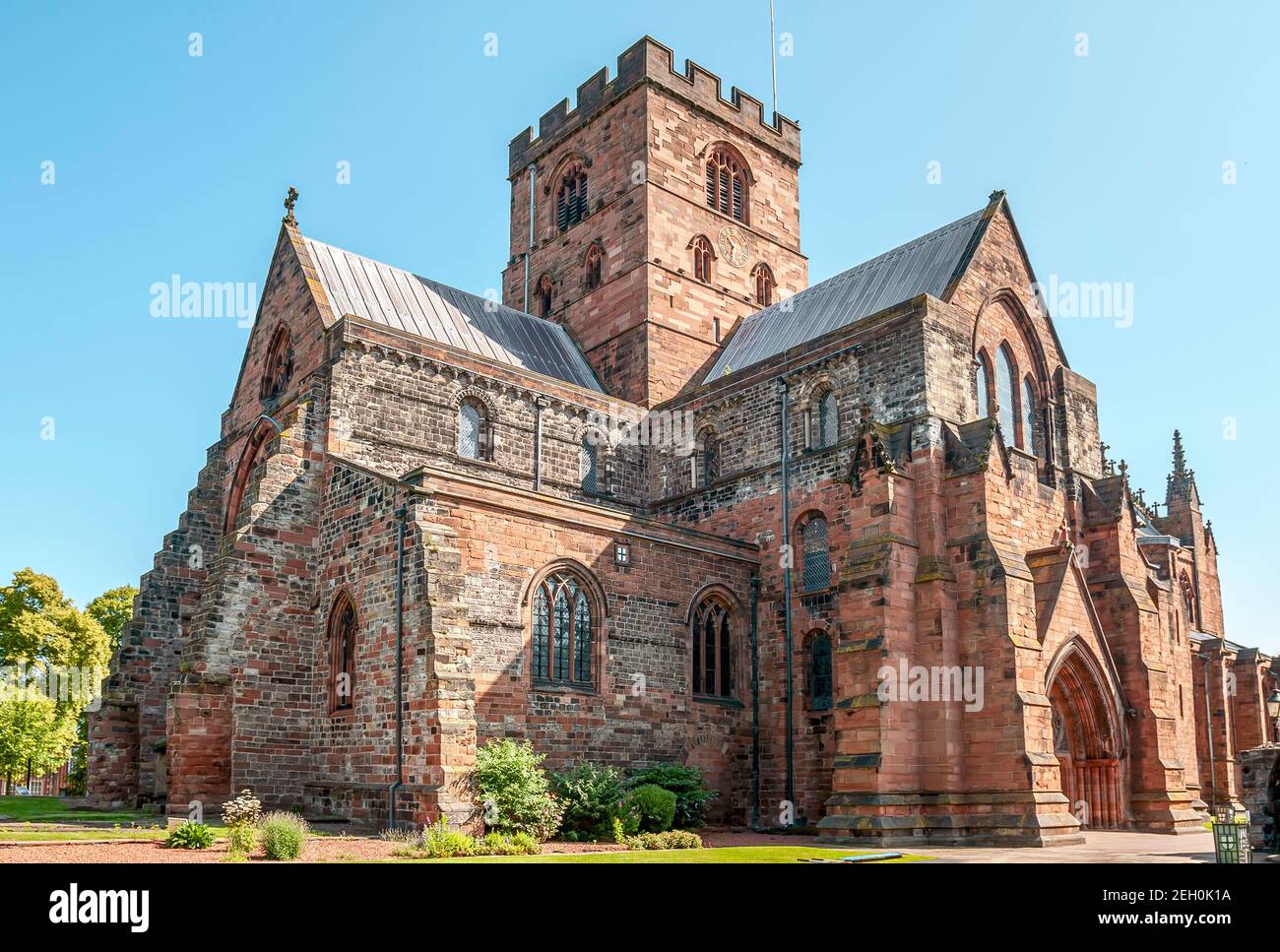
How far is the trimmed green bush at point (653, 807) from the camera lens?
22938mm

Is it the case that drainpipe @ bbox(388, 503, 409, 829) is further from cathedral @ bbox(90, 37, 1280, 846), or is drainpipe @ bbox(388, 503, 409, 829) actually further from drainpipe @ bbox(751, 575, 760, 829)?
drainpipe @ bbox(751, 575, 760, 829)

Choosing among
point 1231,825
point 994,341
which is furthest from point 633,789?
point 994,341

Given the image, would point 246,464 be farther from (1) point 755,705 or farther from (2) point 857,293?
(2) point 857,293

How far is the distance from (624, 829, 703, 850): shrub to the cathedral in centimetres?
314

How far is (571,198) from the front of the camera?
42.8 m

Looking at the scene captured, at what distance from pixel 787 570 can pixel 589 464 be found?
7535mm

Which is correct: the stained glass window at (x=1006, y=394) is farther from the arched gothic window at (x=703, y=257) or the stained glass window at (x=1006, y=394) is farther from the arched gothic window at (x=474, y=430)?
the arched gothic window at (x=474, y=430)

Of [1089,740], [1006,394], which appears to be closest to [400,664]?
[1089,740]

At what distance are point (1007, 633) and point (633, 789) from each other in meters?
8.55

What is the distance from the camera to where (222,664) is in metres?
25.2

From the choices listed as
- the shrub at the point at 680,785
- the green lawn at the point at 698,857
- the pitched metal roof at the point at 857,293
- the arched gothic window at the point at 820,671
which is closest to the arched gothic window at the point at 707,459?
the pitched metal roof at the point at 857,293

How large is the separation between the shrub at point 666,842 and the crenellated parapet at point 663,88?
2787cm

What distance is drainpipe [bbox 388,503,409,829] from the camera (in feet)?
72.7
